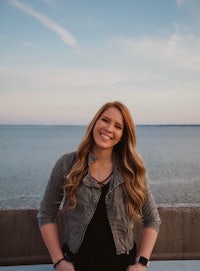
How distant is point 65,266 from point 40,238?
1.29 metres

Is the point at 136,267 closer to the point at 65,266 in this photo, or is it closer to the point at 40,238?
the point at 65,266

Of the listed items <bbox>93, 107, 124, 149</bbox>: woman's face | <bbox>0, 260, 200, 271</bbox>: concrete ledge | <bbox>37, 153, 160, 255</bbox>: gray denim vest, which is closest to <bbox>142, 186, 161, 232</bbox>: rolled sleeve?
<bbox>37, 153, 160, 255</bbox>: gray denim vest

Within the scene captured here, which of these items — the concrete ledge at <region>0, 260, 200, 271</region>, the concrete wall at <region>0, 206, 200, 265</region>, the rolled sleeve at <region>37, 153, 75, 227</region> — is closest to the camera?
the rolled sleeve at <region>37, 153, 75, 227</region>

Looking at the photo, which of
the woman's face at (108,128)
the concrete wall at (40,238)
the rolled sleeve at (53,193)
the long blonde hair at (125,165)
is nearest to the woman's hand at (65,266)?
the rolled sleeve at (53,193)

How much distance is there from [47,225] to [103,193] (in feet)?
1.70

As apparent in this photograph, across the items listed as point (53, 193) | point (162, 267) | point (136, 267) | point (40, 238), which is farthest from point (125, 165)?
point (40, 238)

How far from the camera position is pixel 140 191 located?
8.68ft

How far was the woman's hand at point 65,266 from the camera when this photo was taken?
250 centimetres

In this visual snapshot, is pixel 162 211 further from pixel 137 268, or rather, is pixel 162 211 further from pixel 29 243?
pixel 29 243

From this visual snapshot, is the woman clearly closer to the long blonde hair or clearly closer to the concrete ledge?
the long blonde hair

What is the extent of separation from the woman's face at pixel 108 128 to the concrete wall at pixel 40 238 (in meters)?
1.39

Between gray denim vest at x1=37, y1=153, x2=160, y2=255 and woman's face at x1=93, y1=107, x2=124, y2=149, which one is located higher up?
woman's face at x1=93, y1=107, x2=124, y2=149

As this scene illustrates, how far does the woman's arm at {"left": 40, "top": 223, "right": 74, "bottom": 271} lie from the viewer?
2.52 metres

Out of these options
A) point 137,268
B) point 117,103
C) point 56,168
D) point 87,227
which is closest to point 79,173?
point 56,168
